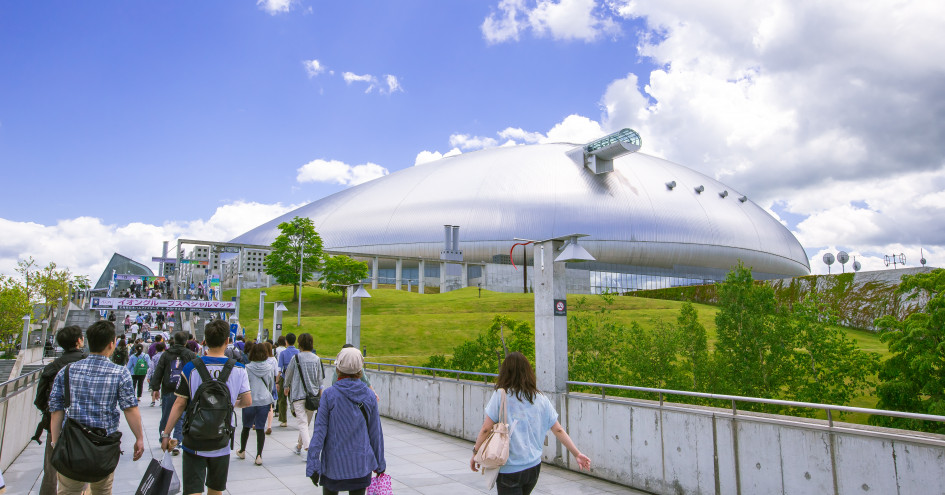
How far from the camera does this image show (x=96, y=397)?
4.91 meters

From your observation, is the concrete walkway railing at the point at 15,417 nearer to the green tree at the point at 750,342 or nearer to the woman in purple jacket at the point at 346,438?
the woman in purple jacket at the point at 346,438

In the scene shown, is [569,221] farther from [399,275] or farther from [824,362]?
[824,362]

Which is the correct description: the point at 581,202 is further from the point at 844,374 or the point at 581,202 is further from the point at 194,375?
the point at 194,375

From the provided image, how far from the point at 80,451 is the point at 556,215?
6499cm

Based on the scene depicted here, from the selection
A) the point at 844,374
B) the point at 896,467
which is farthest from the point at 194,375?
the point at 844,374

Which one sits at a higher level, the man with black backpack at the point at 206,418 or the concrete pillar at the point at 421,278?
the concrete pillar at the point at 421,278

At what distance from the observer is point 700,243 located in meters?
70.8

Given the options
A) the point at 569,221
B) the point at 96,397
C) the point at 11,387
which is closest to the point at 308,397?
the point at 96,397

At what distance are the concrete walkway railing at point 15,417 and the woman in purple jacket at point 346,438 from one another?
228 inches

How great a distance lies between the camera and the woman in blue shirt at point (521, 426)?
14.8ft

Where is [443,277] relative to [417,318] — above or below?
above

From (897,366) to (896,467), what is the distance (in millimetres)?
8195

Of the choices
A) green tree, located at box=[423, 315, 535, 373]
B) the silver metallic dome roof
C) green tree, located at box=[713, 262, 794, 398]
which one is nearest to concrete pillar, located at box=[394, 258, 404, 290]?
the silver metallic dome roof

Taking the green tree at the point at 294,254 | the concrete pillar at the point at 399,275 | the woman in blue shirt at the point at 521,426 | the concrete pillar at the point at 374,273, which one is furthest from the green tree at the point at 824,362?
the concrete pillar at the point at 399,275
